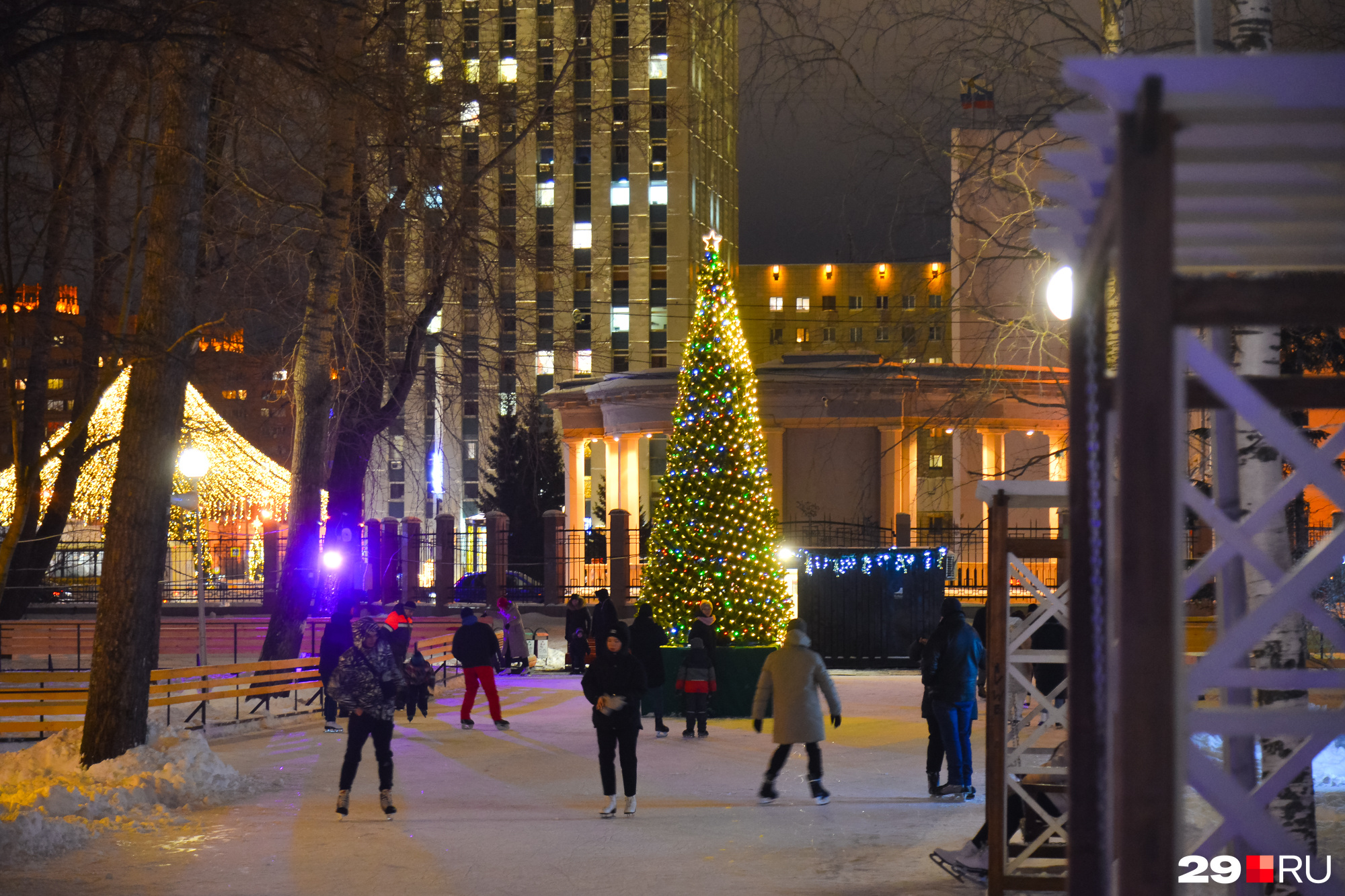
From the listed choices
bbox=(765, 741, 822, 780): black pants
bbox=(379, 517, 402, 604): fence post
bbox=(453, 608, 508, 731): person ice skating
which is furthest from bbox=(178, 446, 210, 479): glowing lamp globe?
bbox=(765, 741, 822, 780): black pants

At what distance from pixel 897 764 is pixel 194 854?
24.7 feet

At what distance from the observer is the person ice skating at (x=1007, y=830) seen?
836 centimetres

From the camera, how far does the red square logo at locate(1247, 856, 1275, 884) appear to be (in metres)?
4.93

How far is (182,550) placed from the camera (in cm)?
3638

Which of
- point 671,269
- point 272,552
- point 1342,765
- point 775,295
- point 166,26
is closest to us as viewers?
point 166,26

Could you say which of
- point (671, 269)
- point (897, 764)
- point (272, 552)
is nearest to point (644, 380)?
point (272, 552)

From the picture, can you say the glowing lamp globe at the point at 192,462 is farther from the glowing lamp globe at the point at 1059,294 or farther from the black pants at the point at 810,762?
the glowing lamp globe at the point at 1059,294

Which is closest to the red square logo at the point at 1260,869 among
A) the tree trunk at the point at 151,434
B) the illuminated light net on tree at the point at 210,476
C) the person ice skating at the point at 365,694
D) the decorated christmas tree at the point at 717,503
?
the person ice skating at the point at 365,694

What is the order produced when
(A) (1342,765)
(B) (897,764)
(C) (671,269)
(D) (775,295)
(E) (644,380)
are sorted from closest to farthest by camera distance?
1. (A) (1342,765)
2. (B) (897,764)
3. (E) (644,380)
4. (C) (671,269)
5. (D) (775,295)

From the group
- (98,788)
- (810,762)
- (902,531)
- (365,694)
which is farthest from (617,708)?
(902,531)

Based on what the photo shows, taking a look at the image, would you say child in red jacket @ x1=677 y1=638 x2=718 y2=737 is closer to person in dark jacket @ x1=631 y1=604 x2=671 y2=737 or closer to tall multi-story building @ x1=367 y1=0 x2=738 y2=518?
person in dark jacket @ x1=631 y1=604 x2=671 y2=737

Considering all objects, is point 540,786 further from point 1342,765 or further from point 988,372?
point 1342,765

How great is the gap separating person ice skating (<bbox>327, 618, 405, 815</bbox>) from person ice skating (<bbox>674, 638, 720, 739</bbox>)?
5907 mm

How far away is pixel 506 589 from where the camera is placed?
34312 millimetres
